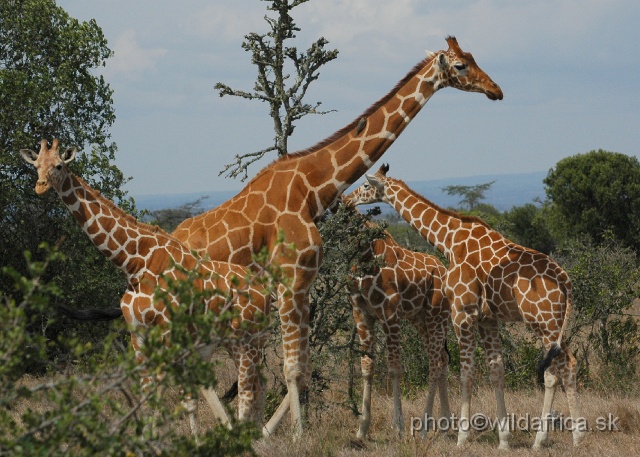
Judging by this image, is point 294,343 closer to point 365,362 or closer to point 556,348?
point 365,362

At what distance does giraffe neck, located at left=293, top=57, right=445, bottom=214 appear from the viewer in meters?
8.66

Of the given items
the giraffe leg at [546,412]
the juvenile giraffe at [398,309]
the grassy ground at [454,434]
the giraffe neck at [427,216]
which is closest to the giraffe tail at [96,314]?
the grassy ground at [454,434]

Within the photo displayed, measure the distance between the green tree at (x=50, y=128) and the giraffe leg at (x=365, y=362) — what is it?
5.17 metres

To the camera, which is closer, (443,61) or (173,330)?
(173,330)

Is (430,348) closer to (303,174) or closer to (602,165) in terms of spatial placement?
(303,174)

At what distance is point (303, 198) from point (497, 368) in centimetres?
309

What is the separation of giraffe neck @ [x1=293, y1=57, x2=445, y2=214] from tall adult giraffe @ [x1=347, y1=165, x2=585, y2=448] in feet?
5.88

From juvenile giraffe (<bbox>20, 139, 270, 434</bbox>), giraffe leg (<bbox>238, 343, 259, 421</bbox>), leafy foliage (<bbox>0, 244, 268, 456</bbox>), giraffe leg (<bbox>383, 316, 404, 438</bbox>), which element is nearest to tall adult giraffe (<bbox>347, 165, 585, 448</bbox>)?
Answer: giraffe leg (<bbox>383, 316, 404, 438</bbox>)

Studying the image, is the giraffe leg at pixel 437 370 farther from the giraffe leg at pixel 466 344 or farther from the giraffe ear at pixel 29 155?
the giraffe ear at pixel 29 155

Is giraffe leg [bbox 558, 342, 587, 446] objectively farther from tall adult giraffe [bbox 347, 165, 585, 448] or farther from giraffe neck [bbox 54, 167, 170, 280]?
giraffe neck [bbox 54, 167, 170, 280]

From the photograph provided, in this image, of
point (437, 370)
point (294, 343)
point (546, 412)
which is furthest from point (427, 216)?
point (294, 343)

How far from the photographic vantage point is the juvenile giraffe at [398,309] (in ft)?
32.8

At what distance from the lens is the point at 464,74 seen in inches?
349

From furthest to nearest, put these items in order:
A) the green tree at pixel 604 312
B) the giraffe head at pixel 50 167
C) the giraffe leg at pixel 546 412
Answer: the green tree at pixel 604 312 → the giraffe leg at pixel 546 412 → the giraffe head at pixel 50 167
